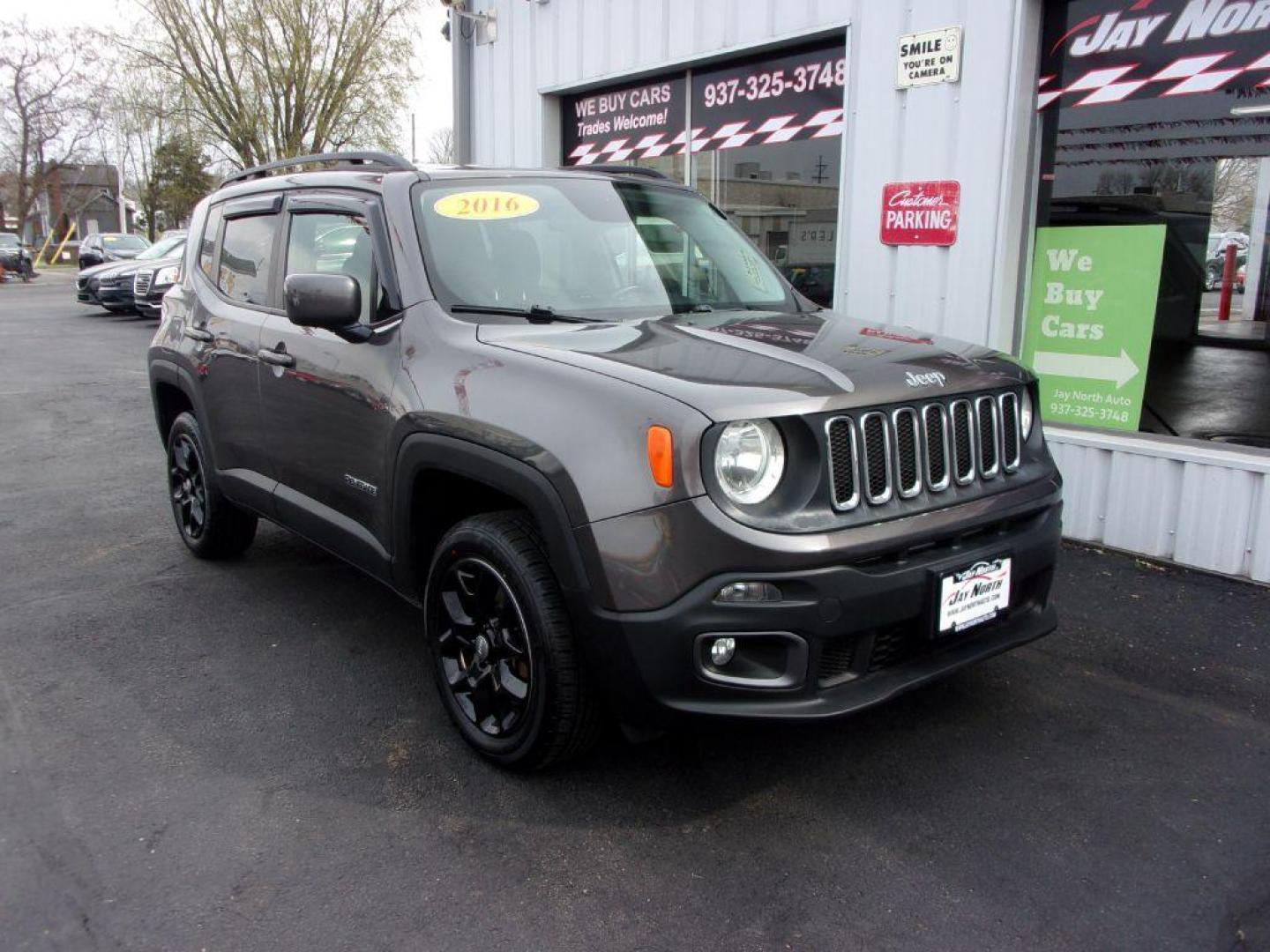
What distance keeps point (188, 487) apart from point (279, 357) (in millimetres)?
1647

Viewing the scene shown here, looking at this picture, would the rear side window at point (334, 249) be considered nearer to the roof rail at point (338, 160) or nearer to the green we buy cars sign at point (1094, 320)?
the roof rail at point (338, 160)

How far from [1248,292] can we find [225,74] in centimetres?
2900

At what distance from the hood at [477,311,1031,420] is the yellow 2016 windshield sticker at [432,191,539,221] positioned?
1.97 ft

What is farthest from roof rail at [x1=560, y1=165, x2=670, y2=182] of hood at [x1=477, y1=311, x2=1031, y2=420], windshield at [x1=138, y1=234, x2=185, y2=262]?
windshield at [x1=138, y1=234, x2=185, y2=262]

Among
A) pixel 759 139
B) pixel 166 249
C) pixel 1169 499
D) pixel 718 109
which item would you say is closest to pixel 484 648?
pixel 1169 499

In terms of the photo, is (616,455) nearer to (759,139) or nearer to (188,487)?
(188,487)

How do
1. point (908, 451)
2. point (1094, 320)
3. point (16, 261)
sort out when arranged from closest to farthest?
point (908, 451) → point (1094, 320) → point (16, 261)

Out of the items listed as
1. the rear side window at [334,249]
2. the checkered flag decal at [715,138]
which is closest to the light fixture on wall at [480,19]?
the checkered flag decal at [715,138]

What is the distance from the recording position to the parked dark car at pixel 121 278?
1905cm

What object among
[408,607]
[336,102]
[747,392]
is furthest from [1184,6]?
[336,102]

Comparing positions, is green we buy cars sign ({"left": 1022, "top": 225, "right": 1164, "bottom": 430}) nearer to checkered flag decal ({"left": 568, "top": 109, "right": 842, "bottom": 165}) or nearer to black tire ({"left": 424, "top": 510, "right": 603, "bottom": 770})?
checkered flag decal ({"left": 568, "top": 109, "right": 842, "bottom": 165})

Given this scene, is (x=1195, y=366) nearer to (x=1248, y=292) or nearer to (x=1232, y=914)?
(x=1248, y=292)

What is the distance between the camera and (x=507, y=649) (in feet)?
10.2

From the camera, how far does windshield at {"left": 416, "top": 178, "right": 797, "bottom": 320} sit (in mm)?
3574
